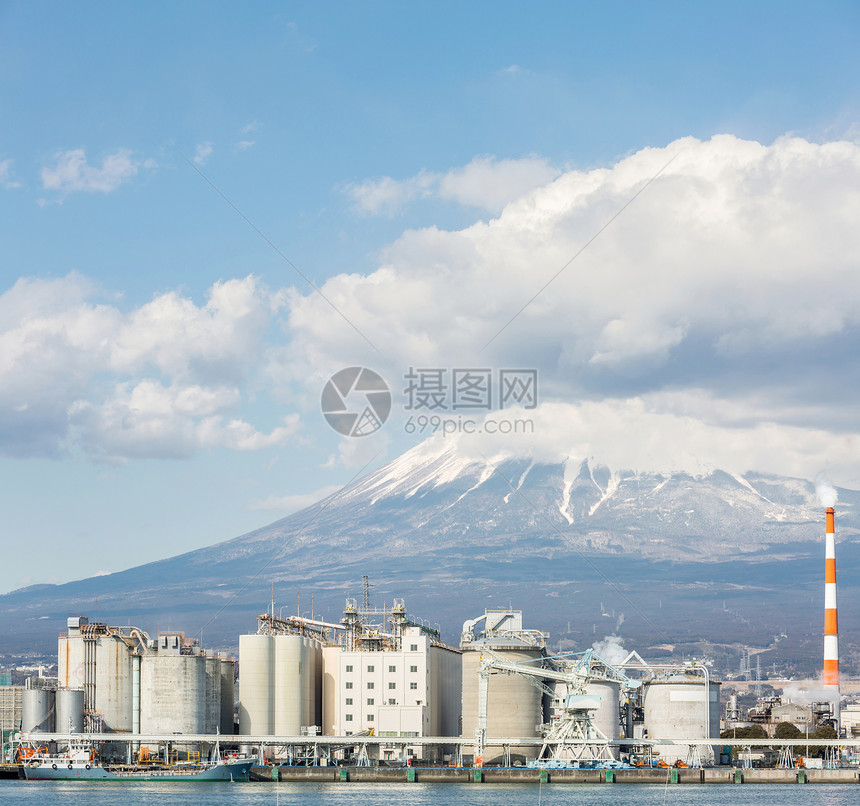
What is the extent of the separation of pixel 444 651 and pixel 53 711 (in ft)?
Result: 109

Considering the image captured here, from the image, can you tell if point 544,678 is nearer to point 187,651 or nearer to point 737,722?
Result: point 187,651

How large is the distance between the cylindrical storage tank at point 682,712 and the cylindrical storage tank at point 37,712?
47.3 meters

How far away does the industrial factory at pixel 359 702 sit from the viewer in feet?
329

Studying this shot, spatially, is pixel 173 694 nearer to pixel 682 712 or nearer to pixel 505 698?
pixel 505 698

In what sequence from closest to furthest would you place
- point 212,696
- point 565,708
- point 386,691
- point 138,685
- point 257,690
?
1. point 565,708
2. point 138,685
3. point 212,696
4. point 257,690
5. point 386,691

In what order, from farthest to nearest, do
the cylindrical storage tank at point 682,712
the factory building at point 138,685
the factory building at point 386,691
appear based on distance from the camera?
the cylindrical storage tank at point 682,712 → the factory building at point 386,691 → the factory building at point 138,685

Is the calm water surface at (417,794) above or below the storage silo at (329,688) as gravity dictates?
below

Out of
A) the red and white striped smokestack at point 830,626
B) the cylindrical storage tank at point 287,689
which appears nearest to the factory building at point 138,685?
the cylindrical storage tank at point 287,689

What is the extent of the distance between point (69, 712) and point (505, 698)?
32.9 metres

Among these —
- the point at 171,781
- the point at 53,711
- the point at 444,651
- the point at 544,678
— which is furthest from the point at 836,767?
the point at 53,711

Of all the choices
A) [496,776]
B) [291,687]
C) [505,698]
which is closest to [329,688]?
[291,687]

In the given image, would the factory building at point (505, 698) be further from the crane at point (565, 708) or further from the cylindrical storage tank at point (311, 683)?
the cylindrical storage tank at point (311, 683)

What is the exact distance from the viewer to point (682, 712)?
10838 cm

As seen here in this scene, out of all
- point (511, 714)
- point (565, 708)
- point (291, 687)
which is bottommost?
point (511, 714)
